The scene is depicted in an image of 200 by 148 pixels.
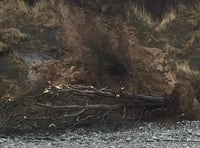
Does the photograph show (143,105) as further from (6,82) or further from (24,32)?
(24,32)

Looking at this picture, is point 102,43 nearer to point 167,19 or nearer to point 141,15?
point 141,15

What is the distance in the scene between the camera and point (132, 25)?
939 inches

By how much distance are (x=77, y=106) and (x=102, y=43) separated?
15.8 ft

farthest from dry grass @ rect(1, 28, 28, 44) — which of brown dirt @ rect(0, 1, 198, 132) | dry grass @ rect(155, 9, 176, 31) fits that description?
dry grass @ rect(155, 9, 176, 31)

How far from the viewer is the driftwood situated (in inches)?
700

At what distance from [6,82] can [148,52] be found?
5736 millimetres

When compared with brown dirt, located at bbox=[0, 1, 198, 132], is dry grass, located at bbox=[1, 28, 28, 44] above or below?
above

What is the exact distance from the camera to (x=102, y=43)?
22047mm

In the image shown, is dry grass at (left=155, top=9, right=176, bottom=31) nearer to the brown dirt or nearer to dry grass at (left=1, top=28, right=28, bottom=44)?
the brown dirt

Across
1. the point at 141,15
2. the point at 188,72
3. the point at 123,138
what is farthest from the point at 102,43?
the point at 123,138

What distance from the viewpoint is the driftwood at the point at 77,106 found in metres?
17.8

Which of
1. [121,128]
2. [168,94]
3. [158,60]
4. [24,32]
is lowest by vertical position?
[121,128]

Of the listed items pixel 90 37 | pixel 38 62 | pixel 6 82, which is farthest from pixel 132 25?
pixel 6 82

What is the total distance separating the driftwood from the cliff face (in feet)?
3.51
